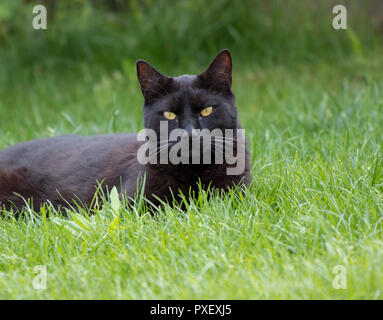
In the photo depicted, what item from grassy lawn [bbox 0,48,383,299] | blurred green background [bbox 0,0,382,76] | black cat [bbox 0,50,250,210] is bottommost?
grassy lawn [bbox 0,48,383,299]

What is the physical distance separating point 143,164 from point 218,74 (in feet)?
1.99

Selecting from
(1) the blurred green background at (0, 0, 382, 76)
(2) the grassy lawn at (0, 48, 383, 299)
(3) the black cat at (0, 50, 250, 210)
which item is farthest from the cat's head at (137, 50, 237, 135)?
(1) the blurred green background at (0, 0, 382, 76)

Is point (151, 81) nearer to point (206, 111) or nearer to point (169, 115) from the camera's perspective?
point (169, 115)

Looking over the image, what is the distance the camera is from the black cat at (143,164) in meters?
2.62

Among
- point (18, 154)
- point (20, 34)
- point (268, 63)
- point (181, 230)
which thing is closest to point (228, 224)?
point (181, 230)

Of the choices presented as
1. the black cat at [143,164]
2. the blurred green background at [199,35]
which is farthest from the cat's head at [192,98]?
the blurred green background at [199,35]

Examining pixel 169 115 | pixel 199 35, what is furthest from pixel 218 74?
pixel 199 35

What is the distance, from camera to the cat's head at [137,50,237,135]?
2596 mm

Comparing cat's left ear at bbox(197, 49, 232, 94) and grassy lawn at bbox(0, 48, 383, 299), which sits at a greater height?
cat's left ear at bbox(197, 49, 232, 94)

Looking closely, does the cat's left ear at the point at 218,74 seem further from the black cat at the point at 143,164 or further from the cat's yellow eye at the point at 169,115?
the cat's yellow eye at the point at 169,115

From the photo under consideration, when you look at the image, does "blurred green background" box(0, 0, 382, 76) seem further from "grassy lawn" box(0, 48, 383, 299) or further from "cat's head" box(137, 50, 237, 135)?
"cat's head" box(137, 50, 237, 135)

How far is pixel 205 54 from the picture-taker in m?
5.74

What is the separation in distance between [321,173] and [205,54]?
11.0 ft

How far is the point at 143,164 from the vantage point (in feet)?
9.18
